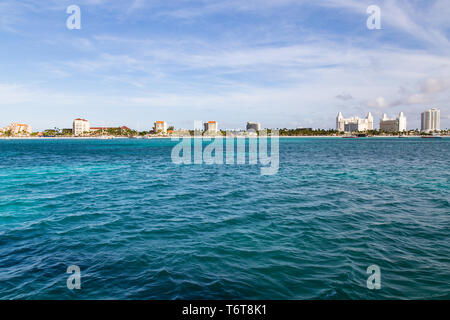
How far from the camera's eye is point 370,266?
35.0ft

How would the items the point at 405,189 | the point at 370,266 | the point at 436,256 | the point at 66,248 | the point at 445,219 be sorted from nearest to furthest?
the point at 370,266 < the point at 436,256 < the point at 66,248 < the point at 445,219 < the point at 405,189

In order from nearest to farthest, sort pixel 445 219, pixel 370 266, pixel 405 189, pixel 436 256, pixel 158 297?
pixel 158 297 < pixel 370 266 < pixel 436 256 < pixel 445 219 < pixel 405 189

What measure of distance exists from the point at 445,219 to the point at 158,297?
640 inches
